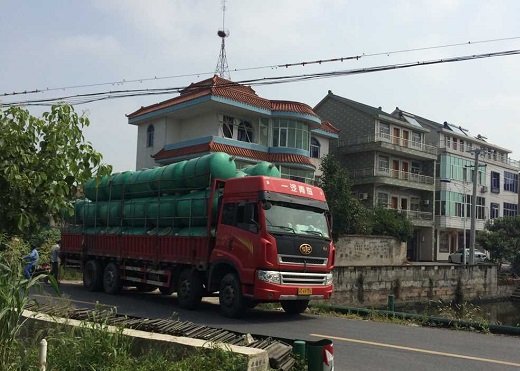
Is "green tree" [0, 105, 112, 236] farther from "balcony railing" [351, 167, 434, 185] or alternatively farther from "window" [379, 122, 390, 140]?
"window" [379, 122, 390, 140]

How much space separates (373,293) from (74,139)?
84.4 ft

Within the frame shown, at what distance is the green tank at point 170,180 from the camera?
45.2 ft

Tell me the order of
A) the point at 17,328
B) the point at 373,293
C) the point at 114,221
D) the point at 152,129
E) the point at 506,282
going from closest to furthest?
the point at 17,328 → the point at 114,221 → the point at 373,293 → the point at 152,129 → the point at 506,282

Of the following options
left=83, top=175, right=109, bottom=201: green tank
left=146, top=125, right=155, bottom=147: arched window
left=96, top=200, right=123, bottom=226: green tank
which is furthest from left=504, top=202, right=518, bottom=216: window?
left=96, top=200, right=123, bottom=226: green tank

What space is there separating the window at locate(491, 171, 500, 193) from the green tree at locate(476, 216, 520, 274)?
59.8 feet

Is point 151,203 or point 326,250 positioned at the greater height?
point 151,203

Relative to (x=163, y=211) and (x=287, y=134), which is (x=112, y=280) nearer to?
(x=163, y=211)

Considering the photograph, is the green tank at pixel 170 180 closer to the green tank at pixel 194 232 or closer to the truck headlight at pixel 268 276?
the green tank at pixel 194 232

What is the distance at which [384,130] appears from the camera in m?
46.4

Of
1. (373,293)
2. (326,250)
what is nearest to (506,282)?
(373,293)

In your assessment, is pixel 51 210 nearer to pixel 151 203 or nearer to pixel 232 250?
pixel 232 250

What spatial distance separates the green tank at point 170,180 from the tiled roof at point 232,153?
53.0 feet

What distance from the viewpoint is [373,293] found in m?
29.4

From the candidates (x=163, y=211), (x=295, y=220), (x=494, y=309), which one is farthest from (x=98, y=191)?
(x=494, y=309)
